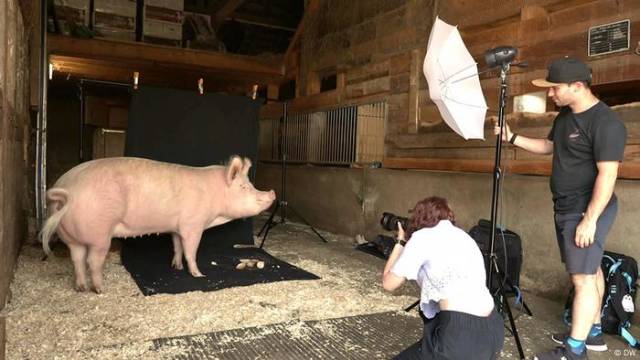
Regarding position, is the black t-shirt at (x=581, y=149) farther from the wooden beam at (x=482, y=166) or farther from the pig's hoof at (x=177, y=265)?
the pig's hoof at (x=177, y=265)

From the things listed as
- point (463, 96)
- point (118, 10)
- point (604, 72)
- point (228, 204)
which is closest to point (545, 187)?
point (604, 72)

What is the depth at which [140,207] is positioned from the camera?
156 inches

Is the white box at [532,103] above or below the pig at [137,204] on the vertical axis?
above

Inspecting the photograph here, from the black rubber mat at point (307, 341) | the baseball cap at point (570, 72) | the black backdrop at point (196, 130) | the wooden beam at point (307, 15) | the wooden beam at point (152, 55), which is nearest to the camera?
the baseball cap at point (570, 72)

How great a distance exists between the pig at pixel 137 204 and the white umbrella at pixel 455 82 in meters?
2.05

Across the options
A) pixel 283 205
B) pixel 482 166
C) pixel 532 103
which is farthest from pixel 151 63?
pixel 532 103

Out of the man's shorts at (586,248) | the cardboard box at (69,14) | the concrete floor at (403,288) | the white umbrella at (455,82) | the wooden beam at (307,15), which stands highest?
the wooden beam at (307,15)

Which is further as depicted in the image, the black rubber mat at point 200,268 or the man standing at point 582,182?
the black rubber mat at point 200,268

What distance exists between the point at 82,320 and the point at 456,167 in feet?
11.7

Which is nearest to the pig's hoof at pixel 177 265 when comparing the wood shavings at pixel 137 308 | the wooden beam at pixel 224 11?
the wood shavings at pixel 137 308

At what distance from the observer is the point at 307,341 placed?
293cm

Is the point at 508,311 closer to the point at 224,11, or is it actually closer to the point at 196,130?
the point at 196,130

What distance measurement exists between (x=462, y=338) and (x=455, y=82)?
65.6 inches

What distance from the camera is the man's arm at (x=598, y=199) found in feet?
8.16
